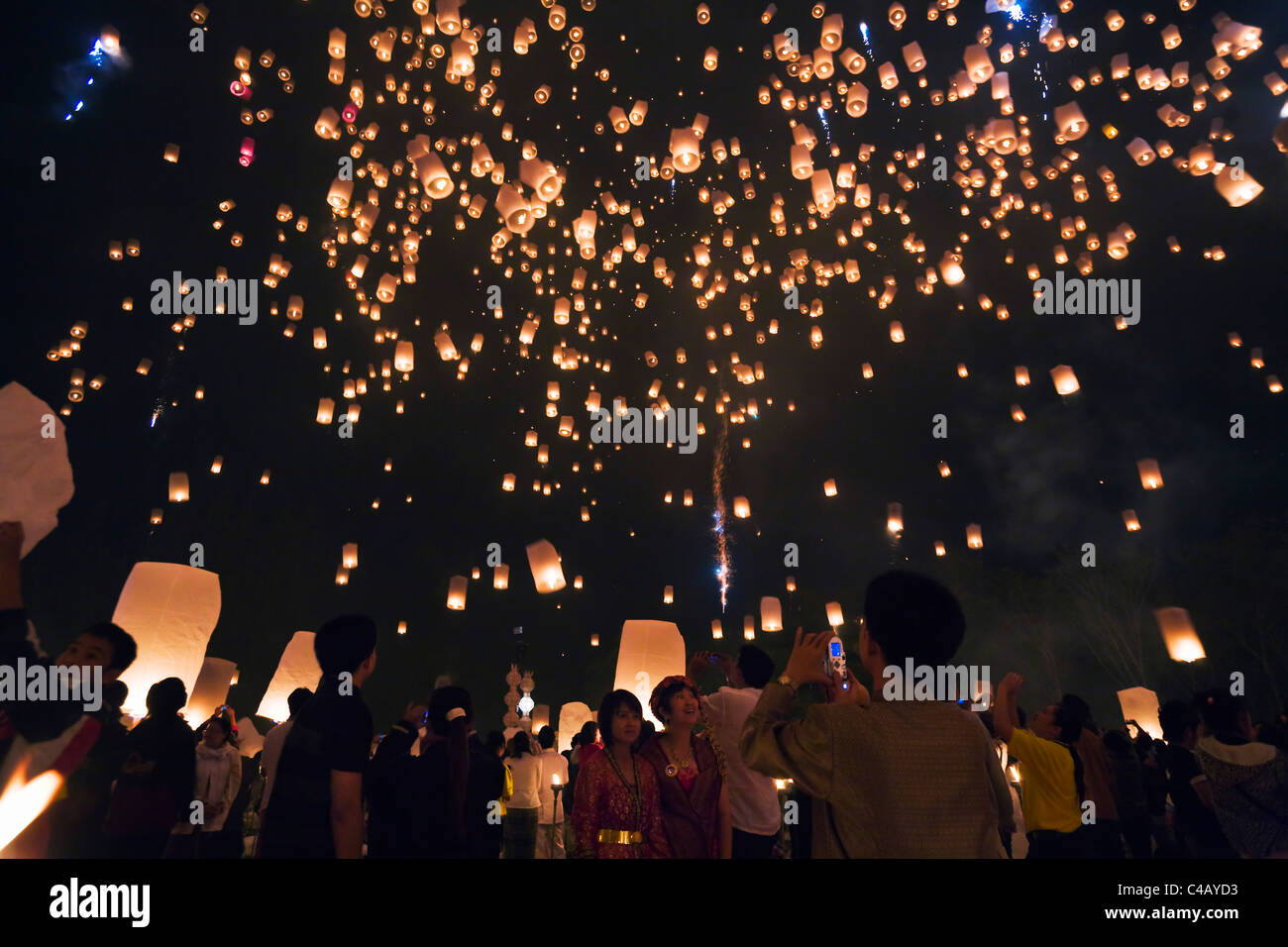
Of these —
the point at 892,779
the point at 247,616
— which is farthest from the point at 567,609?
the point at 892,779

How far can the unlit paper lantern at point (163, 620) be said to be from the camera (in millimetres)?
5348

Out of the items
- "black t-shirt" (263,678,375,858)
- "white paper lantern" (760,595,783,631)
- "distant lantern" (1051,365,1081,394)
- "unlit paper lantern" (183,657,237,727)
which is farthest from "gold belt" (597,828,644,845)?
"white paper lantern" (760,595,783,631)

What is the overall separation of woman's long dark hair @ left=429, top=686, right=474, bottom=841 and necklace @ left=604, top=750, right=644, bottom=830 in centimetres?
85

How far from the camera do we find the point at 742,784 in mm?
3842

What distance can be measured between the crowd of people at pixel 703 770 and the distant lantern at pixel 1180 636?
16.6ft

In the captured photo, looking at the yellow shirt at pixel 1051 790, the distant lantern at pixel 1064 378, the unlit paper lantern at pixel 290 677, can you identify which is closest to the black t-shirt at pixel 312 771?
the yellow shirt at pixel 1051 790

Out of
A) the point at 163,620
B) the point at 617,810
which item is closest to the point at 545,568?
the point at 163,620

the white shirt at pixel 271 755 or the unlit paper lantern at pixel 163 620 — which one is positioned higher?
the unlit paper lantern at pixel 163 620

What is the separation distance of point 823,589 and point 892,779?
22.1 meters

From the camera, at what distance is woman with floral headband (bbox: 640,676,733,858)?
325 centimetres

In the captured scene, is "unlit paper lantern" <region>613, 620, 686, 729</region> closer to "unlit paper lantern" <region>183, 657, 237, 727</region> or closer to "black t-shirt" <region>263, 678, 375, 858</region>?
"unlit paper lantern" <region>183, 657, 237, 727</region>

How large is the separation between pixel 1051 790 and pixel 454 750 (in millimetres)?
3332

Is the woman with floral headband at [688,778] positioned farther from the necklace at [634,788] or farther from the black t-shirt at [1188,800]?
the black t-shirt at [1188,800]
